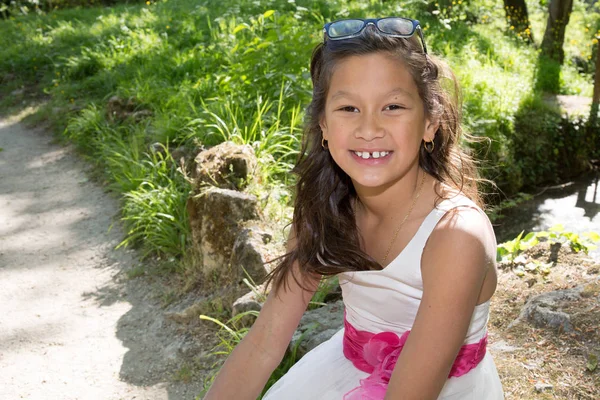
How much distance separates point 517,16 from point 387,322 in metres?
9.55

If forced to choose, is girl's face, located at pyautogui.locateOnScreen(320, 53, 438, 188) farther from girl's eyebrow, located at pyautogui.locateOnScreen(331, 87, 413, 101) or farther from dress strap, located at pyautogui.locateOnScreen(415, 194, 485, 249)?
dress strap, located at pyautogui.locateOnScreen(415, 194, 485, 249)

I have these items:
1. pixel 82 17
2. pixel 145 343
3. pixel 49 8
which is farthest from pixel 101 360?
pixel 49 8

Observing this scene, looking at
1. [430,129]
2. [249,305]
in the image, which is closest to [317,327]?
[249,305]

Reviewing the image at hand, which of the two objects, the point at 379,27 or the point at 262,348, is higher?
the point at 379,27

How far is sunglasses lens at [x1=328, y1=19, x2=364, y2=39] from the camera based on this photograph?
6.11 feet

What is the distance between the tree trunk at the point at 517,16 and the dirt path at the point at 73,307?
278 inches

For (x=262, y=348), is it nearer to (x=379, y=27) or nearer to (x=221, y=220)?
(x=379, y=27)

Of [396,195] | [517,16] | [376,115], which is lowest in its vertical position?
[517,16]

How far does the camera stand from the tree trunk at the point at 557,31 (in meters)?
9.30

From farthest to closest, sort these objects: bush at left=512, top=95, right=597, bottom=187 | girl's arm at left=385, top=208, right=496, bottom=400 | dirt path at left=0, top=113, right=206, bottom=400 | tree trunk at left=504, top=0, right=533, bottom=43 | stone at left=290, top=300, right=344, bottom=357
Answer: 1. tree trunk at left=504, top=0, right=533, bottom=43
2. bush at left=512, top=95, right=597, bottom=187
3. dirt path at left=0, top=113, right=206, bottom=400
4. stone at left=290, top=300, right=344, bottom=357
5. girl's arm at left=385, top=208, right=496, bottom=400

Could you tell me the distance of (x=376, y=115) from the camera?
183cm

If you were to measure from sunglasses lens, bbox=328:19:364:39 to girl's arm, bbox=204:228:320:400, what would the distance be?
0.73 metres

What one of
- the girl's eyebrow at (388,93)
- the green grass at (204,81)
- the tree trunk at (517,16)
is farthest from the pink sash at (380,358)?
the tree trunk at (517,16)

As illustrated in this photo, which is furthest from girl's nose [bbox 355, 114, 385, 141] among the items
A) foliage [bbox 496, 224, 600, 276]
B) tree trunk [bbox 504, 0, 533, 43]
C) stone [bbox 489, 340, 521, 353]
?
tree trunk [bbox 504, 0, 533, 43]
